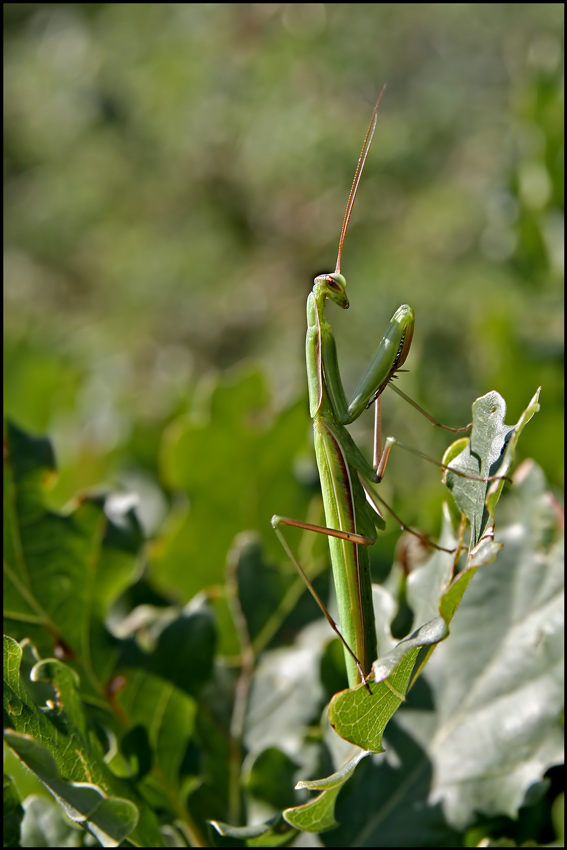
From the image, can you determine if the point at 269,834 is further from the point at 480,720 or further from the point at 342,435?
the point at 342,435

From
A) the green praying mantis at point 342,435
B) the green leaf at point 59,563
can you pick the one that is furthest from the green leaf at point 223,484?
the green praying mantis at point 342,435

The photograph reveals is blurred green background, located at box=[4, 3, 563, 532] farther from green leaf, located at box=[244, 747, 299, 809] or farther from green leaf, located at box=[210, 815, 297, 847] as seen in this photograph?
green leaf, located at box=[210, 815, 297, 847]

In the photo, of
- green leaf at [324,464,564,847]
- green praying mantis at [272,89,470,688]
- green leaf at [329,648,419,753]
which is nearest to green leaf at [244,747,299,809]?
green leaf at [324,464,564,847]

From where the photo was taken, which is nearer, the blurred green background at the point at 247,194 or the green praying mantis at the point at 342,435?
the green praying mantis at the point at 342,435

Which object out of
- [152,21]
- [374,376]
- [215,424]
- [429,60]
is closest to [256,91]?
[429,60]

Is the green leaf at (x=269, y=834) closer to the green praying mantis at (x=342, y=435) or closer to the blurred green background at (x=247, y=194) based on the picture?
the green praying mantis at (x=342, y=435)

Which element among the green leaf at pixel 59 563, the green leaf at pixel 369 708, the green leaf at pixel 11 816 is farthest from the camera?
the green leaf at pixel 59 563

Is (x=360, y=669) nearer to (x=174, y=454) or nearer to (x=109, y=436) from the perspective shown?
(x=174, y=454)
